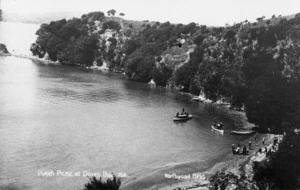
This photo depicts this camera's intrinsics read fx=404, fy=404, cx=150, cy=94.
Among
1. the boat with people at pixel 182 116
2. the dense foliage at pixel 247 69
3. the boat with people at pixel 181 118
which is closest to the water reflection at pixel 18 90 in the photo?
the boat with people at pixel 181 118

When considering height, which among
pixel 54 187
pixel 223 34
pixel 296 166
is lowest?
pixel 54 187

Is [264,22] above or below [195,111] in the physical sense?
above

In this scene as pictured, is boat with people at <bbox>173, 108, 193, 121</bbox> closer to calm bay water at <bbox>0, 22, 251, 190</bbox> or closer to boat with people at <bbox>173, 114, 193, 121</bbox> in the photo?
boat with people at <bbox>173, 114, 193, 121</bbox>

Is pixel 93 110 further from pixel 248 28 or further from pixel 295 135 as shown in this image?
pixel 248 28

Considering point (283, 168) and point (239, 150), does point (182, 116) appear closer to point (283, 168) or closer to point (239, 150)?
point (239, 150)

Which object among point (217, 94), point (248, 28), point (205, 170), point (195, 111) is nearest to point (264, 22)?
point (248, 28)

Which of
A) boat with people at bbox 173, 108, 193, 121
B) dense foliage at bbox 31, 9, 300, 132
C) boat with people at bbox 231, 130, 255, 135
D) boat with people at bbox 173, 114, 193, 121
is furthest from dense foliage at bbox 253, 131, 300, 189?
boat with people at bbox 173, 108, 193, 121
